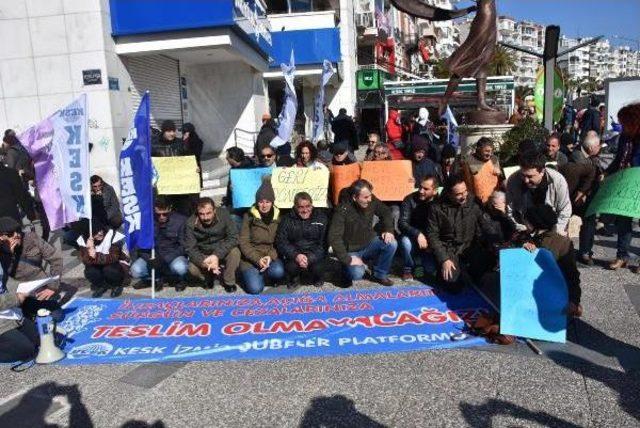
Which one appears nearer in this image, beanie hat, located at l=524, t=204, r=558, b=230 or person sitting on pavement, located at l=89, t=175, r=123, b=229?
beanie hat, located at l=524, t=204, r=558, b=230

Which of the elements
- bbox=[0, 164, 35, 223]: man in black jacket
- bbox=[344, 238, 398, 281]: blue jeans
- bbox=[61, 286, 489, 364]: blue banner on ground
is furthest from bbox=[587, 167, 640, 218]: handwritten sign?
bbox=[0, 164, 35, 223]: man in black jacket

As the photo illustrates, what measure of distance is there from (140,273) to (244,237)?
4.37ft

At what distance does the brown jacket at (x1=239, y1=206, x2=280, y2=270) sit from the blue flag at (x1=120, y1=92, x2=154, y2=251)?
104cm

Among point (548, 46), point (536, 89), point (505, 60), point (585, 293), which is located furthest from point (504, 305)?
point (505, 60)

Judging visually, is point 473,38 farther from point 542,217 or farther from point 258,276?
point 542,217

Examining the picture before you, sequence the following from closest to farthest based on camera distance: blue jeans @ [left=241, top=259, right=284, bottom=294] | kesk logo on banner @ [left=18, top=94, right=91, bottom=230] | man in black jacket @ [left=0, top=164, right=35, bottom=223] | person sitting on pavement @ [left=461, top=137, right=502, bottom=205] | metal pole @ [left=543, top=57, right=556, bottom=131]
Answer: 1. kesk logo on banner @ [left=18, top=94, right=91, bottom=230]
2. blue jeans @ [left=241, top=259, right=284, bottom=294]
3. person sitting on pavement @ [left=461, top=137, right=502, bottom=205]
4. man in black jacket @ [left=0, top=164, right=35, bottom=223]
5. metal pole @ [left=543, top=57, right=556, bottom=131]

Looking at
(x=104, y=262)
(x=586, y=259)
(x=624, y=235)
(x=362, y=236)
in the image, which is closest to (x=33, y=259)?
(x=104, y=262)

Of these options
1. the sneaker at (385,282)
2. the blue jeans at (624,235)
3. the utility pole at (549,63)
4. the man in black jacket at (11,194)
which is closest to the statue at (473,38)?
the utility pole at (549,63)

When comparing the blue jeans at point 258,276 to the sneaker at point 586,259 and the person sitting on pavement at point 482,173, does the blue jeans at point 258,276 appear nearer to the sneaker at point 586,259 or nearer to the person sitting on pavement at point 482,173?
the person sitting on pavement at point 482,173

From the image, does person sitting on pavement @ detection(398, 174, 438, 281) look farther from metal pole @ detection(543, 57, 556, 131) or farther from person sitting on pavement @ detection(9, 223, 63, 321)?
metal pole @ detection(543, 57, 556, 131)

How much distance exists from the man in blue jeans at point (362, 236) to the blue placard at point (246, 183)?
1546mm

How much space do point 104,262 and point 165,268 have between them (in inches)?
27.1

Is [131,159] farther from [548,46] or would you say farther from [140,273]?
[548,46]

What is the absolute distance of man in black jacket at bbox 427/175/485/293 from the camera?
6.01 metres
